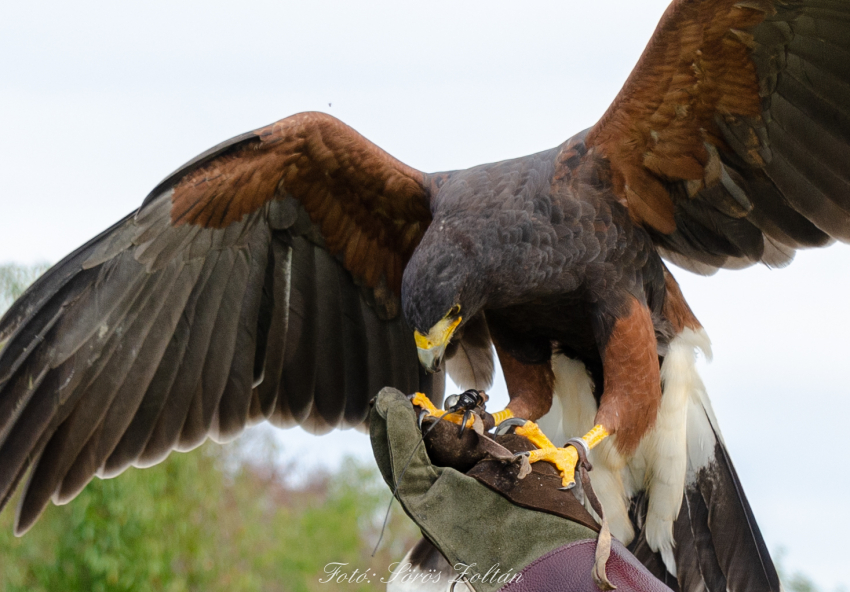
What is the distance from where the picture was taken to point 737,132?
351 cm

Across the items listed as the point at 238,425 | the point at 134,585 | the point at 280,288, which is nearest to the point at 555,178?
the point at 280,288

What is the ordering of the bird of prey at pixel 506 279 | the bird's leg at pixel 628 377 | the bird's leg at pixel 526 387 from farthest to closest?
the bird's leg at pixel 526 387
the bird's leg at pixel 628 377
the bird of prey at pixel 506 279

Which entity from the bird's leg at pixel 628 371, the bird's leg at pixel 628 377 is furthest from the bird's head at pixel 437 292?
the bird's leg at pixel 628 371

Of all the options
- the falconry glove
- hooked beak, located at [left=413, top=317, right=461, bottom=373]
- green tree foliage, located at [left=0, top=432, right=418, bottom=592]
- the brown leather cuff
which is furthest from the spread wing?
green tree foliage, located at [left=0, top=432, right=418, bottom=592]

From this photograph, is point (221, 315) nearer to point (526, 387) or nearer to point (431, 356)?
point (431, 356)

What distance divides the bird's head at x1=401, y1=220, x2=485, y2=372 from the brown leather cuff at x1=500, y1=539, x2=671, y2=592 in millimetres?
946

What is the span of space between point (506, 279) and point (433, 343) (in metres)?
0.45

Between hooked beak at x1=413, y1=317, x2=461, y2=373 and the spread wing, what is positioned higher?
the spread wing

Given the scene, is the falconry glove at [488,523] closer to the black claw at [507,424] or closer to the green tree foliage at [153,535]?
the black claw at [507,424]

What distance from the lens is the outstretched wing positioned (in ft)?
12.2

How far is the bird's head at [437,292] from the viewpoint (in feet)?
10.4

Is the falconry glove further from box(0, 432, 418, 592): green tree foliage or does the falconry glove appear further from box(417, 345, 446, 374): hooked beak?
box(0, 432, 418, 592): green tree foliage

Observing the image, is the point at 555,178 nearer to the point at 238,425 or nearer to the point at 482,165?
the point at 482,165

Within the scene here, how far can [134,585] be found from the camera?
790 cm
